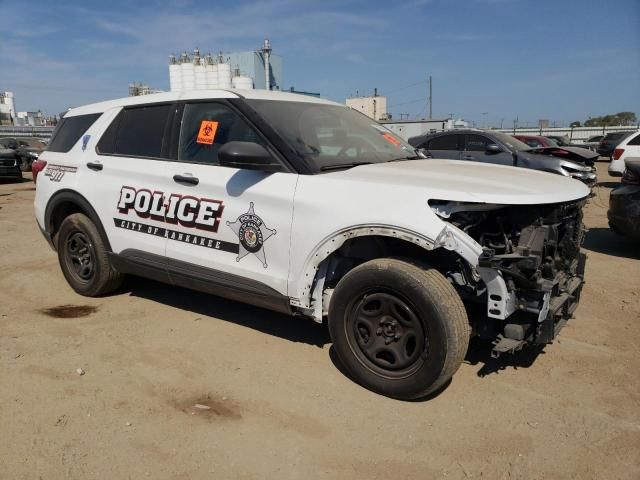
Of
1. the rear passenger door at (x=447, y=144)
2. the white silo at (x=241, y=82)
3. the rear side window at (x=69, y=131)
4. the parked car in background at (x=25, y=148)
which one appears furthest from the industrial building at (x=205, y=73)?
the rear side window at (x=69, y=131)

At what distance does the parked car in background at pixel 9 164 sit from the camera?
16.1 metres

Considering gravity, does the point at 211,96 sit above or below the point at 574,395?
above

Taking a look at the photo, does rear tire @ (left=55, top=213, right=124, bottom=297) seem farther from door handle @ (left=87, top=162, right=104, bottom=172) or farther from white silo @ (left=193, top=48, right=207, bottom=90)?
white silo @ (left=193, top=48, right=207, bottom=90)

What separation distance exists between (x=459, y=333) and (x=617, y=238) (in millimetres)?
6007

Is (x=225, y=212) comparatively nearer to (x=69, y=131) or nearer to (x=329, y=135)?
(x=329, y=135)

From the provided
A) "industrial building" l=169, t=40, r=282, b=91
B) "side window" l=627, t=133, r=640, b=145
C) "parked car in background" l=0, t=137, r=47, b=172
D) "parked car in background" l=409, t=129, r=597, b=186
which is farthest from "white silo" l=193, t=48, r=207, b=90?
"side window" l=627, t=133, r=640, b=145

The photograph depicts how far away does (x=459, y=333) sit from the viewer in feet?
8.89

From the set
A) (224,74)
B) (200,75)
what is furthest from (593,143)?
(200,75)

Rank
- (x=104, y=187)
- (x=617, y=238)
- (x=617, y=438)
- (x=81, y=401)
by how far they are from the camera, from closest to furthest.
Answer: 1. (x=617, y=438)
2. (x=81, y=401)
3. (x=104, y=187)
4. (x=617, y=238)

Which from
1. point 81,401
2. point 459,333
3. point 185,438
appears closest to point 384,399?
point 459,333

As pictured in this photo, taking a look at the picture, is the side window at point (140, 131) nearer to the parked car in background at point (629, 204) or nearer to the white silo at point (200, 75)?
the parked car in background at point (629, 204)

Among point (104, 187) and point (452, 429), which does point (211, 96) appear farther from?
point (452, 429)

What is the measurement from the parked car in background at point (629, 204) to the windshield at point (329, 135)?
3.28 metres

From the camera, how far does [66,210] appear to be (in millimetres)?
4789
